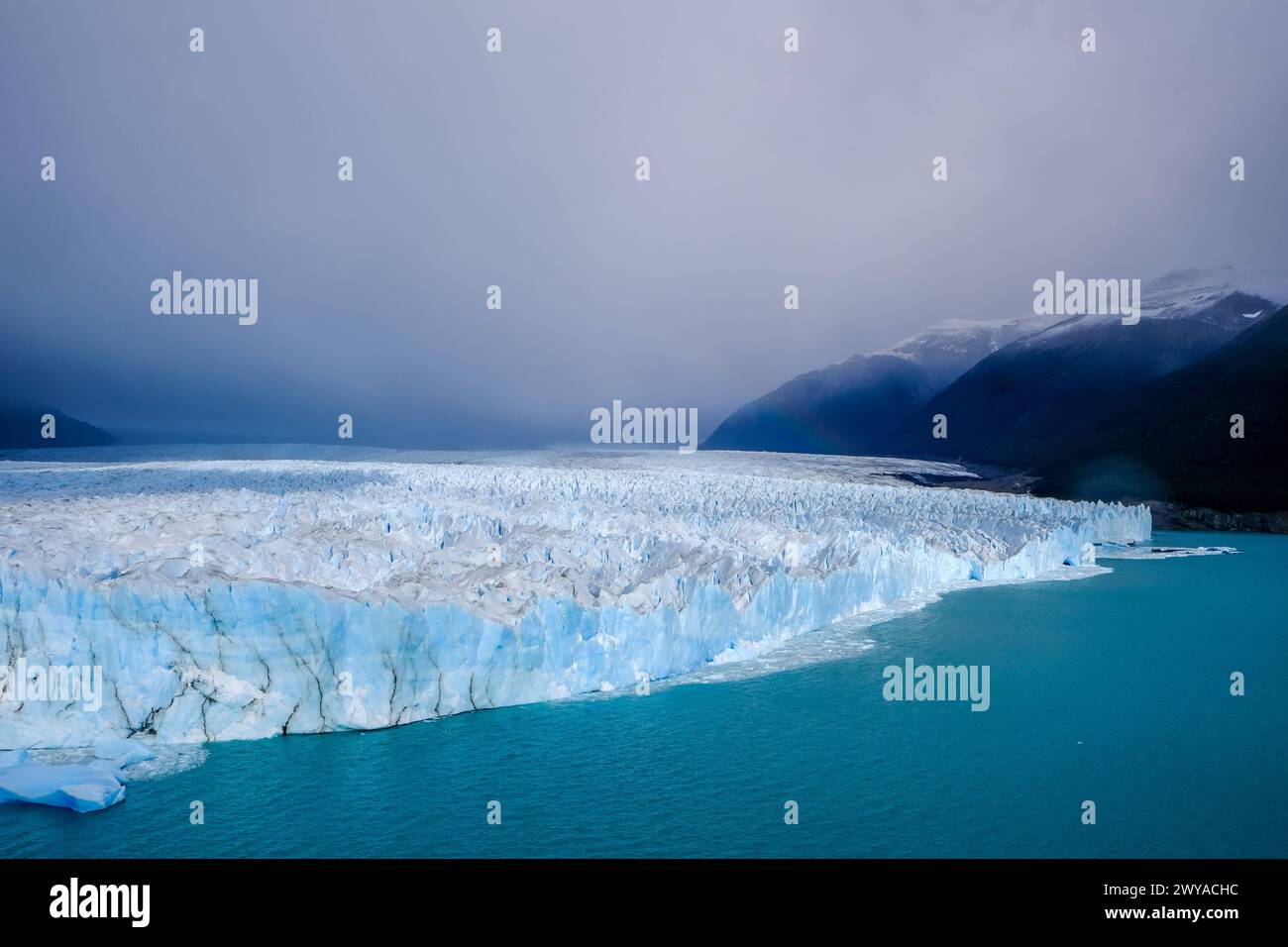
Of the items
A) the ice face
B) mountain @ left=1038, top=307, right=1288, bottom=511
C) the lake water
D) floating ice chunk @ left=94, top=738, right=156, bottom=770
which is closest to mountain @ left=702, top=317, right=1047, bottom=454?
mountain @ left=1038, top=307, right=1288, bottom=511

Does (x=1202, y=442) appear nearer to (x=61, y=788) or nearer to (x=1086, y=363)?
(x=61, y=788)

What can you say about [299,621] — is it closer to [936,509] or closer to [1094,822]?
[1094,822]

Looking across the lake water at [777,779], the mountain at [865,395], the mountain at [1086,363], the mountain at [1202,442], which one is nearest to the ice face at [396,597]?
the lake water at [777,779]

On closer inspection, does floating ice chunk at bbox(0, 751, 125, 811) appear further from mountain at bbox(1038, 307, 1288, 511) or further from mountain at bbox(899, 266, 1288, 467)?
mountain at bbox(899, 266, 1288, 467)

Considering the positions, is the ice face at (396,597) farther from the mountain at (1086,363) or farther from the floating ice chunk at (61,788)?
the mountain at (1086,363)

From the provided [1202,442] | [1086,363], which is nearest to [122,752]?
[1202,442]
